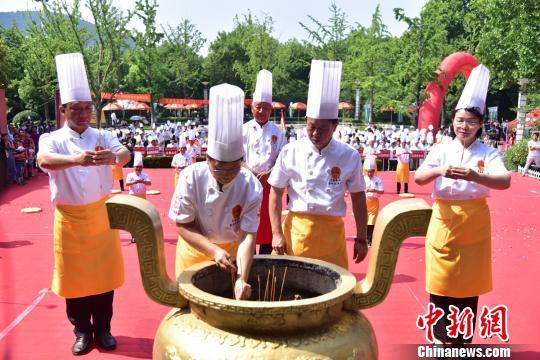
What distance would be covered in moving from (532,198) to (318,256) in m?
9.39

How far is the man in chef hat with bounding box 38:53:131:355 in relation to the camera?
317cm

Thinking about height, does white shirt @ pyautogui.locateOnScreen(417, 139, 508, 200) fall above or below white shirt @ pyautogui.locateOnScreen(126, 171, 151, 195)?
above

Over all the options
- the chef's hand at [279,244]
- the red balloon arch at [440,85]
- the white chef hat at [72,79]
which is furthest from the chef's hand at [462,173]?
the red balloon arch at [440,85]

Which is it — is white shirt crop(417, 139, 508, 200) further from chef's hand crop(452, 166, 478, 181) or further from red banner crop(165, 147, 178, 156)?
red banner crop(165, 147, 178, 156)

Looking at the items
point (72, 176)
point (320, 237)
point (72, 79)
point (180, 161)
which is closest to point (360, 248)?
point (320, 237)

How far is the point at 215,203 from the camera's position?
2377 mm

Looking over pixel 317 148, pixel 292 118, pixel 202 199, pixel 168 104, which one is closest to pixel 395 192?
pixel 317 148

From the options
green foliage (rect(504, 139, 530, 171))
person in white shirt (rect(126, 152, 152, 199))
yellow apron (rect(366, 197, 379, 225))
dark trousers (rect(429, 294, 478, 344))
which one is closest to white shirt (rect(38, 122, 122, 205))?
dark trousers (rect(429, 294, 478, 344))

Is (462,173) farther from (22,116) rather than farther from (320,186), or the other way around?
(22,116)

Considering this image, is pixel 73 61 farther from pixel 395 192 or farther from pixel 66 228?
pixel 395 192

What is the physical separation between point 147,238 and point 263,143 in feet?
9.01

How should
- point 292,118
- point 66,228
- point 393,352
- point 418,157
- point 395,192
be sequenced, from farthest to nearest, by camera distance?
point 292,118 < point 418,157 < point 395,192 < point 393,352 < point 66,228

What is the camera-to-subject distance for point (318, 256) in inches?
118

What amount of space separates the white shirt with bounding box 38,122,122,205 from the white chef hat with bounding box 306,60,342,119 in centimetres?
145
